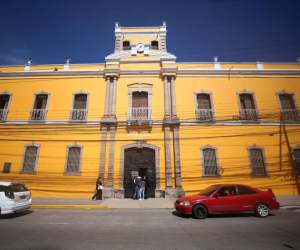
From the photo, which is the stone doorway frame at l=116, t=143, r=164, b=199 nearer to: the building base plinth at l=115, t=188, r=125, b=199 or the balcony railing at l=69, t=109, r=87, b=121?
the building base plinth at l=115, t=188, r=125, b=199

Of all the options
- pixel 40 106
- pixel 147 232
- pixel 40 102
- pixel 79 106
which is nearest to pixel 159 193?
pixel 147 232

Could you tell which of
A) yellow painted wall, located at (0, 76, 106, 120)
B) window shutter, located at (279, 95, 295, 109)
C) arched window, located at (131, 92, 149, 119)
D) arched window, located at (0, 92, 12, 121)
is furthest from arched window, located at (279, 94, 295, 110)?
arched window, located at (0, 92, 12, 121)

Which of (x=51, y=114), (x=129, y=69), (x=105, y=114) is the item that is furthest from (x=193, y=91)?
(x=51, y=114)

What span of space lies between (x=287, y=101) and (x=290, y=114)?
127 centimetres

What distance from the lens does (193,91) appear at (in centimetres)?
1326

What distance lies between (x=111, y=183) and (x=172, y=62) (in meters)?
10.7

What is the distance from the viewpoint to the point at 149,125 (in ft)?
39.8

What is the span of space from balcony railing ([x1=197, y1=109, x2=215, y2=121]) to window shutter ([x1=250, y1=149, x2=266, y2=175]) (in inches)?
149

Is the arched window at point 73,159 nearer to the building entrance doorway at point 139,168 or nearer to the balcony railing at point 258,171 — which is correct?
the building entrance doorway at point 139,168

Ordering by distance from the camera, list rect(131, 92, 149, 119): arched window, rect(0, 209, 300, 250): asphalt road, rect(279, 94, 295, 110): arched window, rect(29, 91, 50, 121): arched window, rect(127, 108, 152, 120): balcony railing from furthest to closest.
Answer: rect(279, 94, 295, 110): arched window
rect(29, 91, 50, 121): arched window
rect(131, 92, 149, 119): arched window
rect(127, 108, 152, 120): balcony railing
rect(0, 209, 300, 250): asphalt road

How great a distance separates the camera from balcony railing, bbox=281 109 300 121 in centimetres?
1253

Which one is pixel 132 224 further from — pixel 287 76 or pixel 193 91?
pixel 287 76

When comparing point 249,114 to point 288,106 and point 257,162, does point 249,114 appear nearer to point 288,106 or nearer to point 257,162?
point 288,106

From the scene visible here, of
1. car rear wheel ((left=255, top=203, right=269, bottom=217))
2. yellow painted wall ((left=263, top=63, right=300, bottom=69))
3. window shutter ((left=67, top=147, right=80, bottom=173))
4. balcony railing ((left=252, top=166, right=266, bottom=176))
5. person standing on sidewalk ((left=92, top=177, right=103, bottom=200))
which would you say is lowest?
car rear wheel ((left=255, top=203, right=269, bottom=217))
